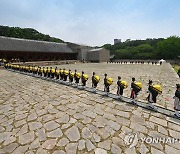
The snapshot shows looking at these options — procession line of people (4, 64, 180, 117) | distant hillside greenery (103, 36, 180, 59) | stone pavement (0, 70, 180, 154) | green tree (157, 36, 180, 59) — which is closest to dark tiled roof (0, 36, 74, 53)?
procession line of people (4, 64, 180, 117)

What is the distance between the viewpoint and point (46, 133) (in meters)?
3.72

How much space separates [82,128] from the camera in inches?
155

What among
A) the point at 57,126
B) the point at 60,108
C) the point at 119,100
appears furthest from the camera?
the point at 119,100

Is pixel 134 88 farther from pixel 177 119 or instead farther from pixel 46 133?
pixel 46 133

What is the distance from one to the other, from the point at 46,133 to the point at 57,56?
1500 inches

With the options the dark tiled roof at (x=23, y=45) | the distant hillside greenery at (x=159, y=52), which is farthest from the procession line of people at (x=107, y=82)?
the distant hillside greenery at (x=159, y=52)

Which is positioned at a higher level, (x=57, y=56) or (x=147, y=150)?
(x=57, y=56)

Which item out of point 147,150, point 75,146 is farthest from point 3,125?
point 147,150

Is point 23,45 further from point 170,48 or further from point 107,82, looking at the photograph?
point 170,48

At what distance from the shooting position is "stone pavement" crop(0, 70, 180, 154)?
123 inches

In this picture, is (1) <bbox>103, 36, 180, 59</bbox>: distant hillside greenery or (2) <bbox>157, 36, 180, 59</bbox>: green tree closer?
(2) <bbox>157, 36, 180, 59</bbox>: green tree

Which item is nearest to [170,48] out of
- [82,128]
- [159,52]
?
[159,52]

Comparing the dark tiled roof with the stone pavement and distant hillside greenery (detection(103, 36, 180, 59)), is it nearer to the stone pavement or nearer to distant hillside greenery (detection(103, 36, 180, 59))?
the stone pavement

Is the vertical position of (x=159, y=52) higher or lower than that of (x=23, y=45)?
lower
